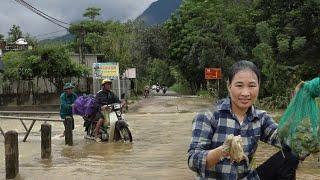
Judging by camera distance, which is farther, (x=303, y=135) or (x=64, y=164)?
(x=64, y=164)

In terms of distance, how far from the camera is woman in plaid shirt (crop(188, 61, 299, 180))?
3090mm

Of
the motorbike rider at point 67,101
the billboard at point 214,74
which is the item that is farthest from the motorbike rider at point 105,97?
the billboard at point 214,74

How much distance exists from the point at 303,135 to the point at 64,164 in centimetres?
823

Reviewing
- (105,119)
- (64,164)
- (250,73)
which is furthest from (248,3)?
(250,73)

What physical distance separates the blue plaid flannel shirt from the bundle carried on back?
11398 millimetres

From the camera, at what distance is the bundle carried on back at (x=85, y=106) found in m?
14.5

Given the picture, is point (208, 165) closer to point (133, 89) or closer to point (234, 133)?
point (234, 133)

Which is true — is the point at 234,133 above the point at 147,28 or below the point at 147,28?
below

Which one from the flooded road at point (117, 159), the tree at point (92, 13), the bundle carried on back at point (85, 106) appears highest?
the tree at point (92, 13)

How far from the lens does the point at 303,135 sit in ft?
10.00

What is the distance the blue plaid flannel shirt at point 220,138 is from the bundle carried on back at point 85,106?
37.4ft

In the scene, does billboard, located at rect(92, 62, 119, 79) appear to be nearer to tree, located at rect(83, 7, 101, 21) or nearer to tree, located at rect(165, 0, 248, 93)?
tree, located at rect(165, 0, 248, 93)

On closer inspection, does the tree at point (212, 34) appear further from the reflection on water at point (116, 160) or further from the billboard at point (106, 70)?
the reflection on water at point (116, 160)

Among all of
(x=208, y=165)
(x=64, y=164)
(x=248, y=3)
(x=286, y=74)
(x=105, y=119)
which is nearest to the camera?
(x=208, y=165)
